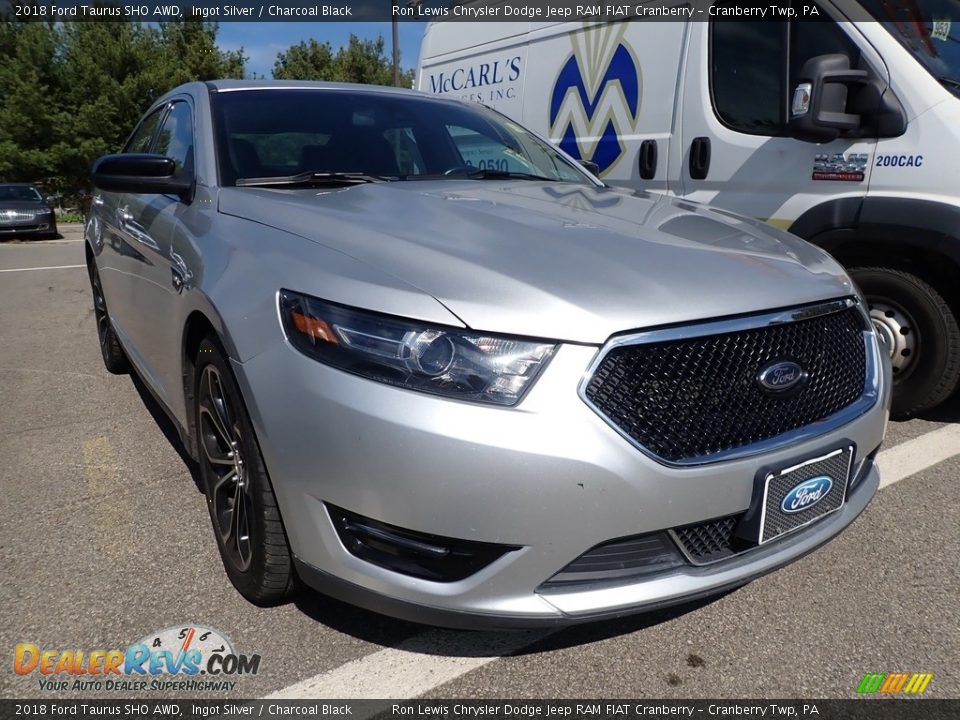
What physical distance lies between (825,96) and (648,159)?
1.19 meters

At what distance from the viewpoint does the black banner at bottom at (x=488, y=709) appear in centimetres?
180

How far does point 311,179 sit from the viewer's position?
→ 2686 millimetres

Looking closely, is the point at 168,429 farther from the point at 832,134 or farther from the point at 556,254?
the point at 832,134

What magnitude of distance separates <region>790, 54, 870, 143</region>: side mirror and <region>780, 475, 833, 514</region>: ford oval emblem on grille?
2176mm

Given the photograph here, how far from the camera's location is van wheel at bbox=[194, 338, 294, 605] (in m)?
1.91

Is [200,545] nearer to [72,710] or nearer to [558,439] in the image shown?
[72,710]

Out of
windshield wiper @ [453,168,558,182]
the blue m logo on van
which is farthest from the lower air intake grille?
the blue m logo on van

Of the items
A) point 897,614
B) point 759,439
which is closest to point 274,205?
point 759,439

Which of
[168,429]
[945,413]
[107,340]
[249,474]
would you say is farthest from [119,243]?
[945,413]

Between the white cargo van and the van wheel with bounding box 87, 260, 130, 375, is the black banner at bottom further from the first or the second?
the van wheel with bounding box 87, 260, 130, 375

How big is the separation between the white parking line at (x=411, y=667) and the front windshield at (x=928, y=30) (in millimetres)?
3145

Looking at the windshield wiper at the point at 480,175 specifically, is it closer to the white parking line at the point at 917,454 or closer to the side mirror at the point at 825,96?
the side mirror at the point at 825,96

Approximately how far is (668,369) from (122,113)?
34.7 meters

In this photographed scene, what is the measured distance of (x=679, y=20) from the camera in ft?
14.0
